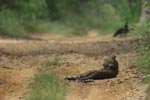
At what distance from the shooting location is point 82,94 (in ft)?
32.3

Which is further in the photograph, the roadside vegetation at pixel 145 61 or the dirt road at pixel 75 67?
the roadside vegetation at pixel 145 61

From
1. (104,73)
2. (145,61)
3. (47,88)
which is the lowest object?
(47,88)

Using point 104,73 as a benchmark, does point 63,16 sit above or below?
above

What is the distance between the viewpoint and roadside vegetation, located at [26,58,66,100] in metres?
9.11

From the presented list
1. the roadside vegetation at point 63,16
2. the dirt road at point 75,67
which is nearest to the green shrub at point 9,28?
the roadside vegetation at point 63,16

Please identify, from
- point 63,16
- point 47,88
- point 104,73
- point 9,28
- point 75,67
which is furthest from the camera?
point 63,16

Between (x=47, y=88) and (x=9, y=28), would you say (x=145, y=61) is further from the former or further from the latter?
(x=9, y=28)

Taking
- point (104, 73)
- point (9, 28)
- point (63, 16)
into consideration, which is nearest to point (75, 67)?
point (104, 73)

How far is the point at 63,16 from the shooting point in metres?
38.4

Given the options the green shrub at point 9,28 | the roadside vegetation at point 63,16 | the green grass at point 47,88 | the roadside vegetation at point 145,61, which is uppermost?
the roadside vegetation at point 63,16

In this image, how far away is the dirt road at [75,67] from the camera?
32.4 ft

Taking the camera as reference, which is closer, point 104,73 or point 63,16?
point 104,73

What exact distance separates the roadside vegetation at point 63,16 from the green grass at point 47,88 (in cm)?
1096

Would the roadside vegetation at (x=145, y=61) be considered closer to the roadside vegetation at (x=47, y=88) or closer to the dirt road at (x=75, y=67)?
the dirt road at (x=75, y=67)
